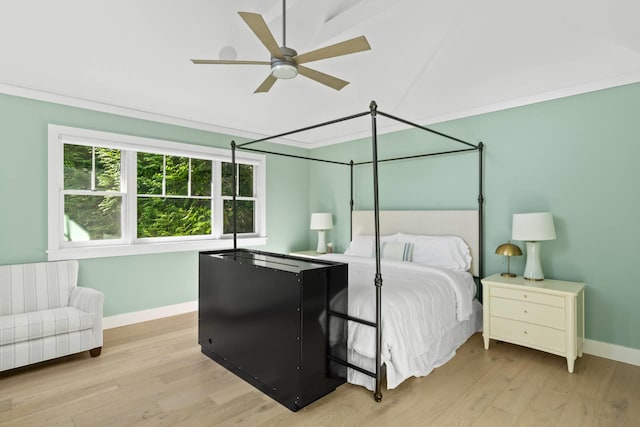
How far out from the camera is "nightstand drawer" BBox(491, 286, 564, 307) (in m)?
2.77

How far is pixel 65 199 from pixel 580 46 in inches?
197

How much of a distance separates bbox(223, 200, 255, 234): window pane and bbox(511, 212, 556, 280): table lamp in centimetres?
351

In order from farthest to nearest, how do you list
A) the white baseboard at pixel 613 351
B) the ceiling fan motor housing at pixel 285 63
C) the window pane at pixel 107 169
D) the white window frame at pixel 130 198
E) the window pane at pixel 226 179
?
the window pane at pixel 226 179 → the window pane at pixel 107 169 → the white window frame at pixel 130 198 → the white baseboard at pixel 613 351 → the ceiling fan motor housing at pixel 285 63

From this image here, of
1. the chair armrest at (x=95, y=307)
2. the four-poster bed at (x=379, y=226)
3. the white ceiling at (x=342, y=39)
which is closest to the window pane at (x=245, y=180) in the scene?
the four-poster bed at (x=379, y=226)

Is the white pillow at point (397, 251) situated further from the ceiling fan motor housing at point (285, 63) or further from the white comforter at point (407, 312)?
the ceiling fan motor housing at point (285, 63)

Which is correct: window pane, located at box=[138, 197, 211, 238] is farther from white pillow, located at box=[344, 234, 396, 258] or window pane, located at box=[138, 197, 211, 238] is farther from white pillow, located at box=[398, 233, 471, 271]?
white pillow, located at box=[398, 233, 471, 271]

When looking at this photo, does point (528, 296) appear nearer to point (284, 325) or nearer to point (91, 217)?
point (284, 325)

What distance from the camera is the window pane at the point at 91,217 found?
3592 millimetres

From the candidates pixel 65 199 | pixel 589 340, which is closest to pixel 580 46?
pixel 589 340

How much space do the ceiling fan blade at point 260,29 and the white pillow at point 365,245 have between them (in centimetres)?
273

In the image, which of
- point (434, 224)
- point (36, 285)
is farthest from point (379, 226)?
point (36, 285)

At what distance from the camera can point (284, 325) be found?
228 centimetres

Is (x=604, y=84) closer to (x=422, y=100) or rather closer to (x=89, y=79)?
(x=422, y=100)

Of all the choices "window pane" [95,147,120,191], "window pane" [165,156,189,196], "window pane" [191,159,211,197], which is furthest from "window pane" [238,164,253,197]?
"window pane" [95,147,120,191]
